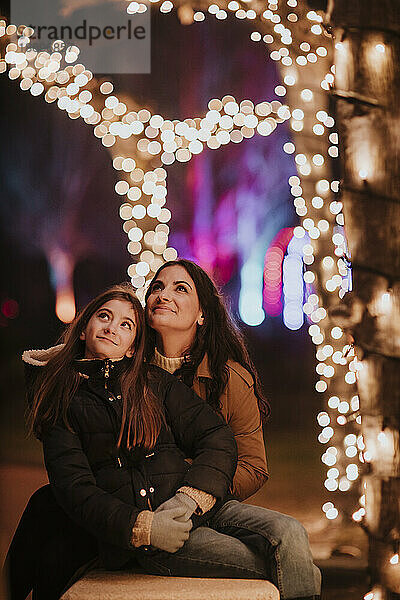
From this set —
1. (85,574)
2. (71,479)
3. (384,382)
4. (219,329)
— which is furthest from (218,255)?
(85,574)

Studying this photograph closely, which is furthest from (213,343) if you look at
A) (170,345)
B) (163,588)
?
(163,588)

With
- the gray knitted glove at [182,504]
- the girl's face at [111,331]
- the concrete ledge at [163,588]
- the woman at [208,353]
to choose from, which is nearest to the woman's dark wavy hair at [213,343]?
the woman at [208,353]

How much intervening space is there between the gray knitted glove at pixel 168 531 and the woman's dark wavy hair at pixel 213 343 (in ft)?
1.62

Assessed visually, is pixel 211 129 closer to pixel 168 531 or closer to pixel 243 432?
pixel 243 432

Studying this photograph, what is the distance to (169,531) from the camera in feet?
6.09

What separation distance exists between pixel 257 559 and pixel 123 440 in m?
0.49

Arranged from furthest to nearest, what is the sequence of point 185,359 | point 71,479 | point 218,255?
point 218,255, point 185,359, point 71,479

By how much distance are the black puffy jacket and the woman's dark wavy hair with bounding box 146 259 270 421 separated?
0.63ft

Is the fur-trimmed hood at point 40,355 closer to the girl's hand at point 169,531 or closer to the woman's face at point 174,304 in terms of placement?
the woman's face at point 174,304

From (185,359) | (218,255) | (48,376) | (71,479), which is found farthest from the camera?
(218,255)

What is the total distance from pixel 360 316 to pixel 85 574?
123cm

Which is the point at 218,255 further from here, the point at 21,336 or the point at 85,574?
the point at 85,574

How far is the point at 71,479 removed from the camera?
1.90m

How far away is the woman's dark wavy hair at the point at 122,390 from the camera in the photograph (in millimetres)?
2006
